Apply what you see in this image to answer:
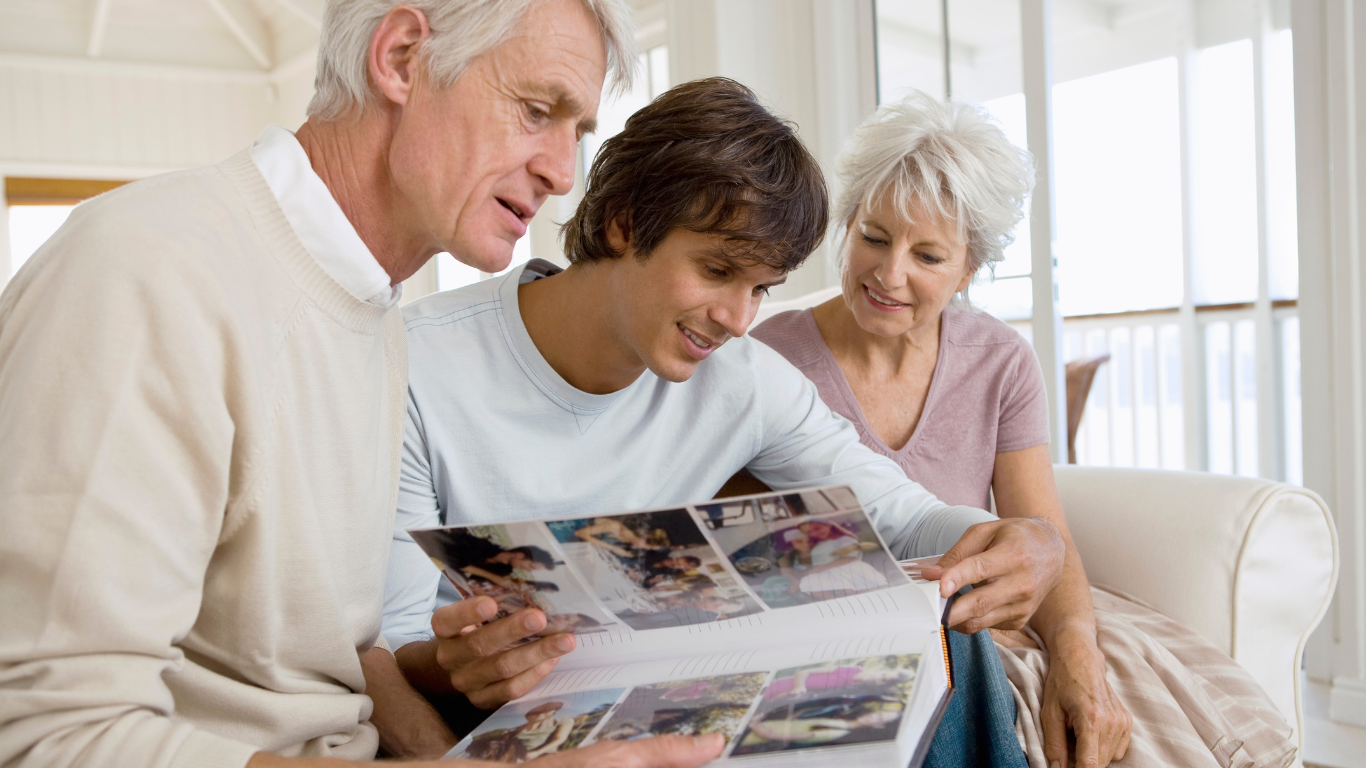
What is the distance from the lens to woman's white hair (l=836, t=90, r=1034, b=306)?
5.22ft

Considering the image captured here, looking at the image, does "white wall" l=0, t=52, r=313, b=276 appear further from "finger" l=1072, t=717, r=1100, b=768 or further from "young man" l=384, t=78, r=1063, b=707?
"finger" l=1072, t=717, r=1100, b=768

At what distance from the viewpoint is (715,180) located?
43.1 inches

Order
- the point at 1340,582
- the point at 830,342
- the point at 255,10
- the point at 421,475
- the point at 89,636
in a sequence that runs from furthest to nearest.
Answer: the point at 255,10 → the point at 1340,582 → the point at 830,342 → the point at 421,475 → the point at 89,636

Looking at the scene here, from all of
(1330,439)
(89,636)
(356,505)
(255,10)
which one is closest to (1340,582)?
(1330,439)

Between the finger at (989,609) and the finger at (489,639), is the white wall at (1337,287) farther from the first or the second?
the finger at (489,639)

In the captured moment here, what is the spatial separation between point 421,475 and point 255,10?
750cm

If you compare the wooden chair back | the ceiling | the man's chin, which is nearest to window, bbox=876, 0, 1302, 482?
the wooden chair back

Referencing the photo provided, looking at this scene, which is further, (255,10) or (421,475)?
(255,10)

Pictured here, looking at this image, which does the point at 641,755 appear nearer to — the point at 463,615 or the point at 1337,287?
the point at 463,615

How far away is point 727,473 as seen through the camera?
1310 millimetres

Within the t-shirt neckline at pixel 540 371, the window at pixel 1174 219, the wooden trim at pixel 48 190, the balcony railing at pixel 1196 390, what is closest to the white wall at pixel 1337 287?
the window at pixel 1174 219

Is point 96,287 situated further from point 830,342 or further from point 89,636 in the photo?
point 830,342

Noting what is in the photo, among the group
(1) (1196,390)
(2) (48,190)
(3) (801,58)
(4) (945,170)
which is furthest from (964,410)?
(2) (48,190)

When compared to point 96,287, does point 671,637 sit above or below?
below
